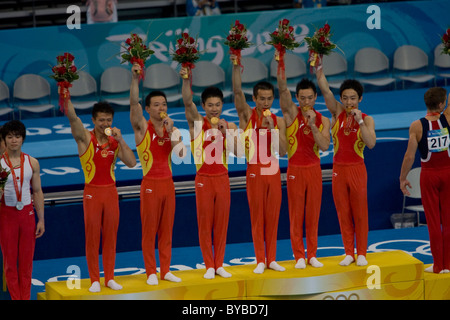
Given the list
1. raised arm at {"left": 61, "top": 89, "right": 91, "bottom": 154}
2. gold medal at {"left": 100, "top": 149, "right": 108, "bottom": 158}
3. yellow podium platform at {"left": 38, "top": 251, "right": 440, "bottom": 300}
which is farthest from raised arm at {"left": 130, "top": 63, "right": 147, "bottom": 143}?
yellow podium platform at {"left": 38, "top": 251, "right": 440, "bottom": 300}

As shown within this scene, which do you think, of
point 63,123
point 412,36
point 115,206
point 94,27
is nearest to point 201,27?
point 94,27

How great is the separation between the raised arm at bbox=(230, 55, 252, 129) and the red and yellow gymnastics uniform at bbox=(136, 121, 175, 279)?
0.73m

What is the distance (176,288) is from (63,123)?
502 centimetres

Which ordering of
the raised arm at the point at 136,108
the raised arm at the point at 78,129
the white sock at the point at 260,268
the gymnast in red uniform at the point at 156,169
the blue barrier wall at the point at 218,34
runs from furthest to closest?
the blue barrier wall at the point at 218,34, the white sock at the point at 260,268, the gymnast in red uniform at the point at 156,169, the raised arm at the point at 136,108, the raised arm at the point at 78,129

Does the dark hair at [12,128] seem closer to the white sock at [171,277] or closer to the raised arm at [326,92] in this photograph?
the white sock at [171,277]

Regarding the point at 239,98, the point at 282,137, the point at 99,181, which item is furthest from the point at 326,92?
the point at 99,181

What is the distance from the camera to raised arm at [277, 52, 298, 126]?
7359 millimetres

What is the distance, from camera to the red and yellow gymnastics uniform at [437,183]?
7660mm

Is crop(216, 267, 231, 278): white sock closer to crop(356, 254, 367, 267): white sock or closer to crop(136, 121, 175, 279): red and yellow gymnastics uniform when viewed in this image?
crop(136, 121, 175, 279): red and yellow gymnastics uniform

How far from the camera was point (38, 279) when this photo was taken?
8.08 metres

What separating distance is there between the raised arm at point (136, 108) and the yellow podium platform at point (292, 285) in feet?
4.29

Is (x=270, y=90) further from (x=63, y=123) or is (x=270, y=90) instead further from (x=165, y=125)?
(x=63, y=123)

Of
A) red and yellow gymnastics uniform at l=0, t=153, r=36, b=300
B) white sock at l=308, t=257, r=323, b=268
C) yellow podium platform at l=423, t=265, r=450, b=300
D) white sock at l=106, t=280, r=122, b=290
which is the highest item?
red and yellow gymnastics uniform at l=0, t=153, r=36, b=300

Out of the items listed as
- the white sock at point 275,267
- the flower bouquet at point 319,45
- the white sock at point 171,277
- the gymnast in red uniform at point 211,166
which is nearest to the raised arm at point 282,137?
the gymnast in red uniform at point 211,166
